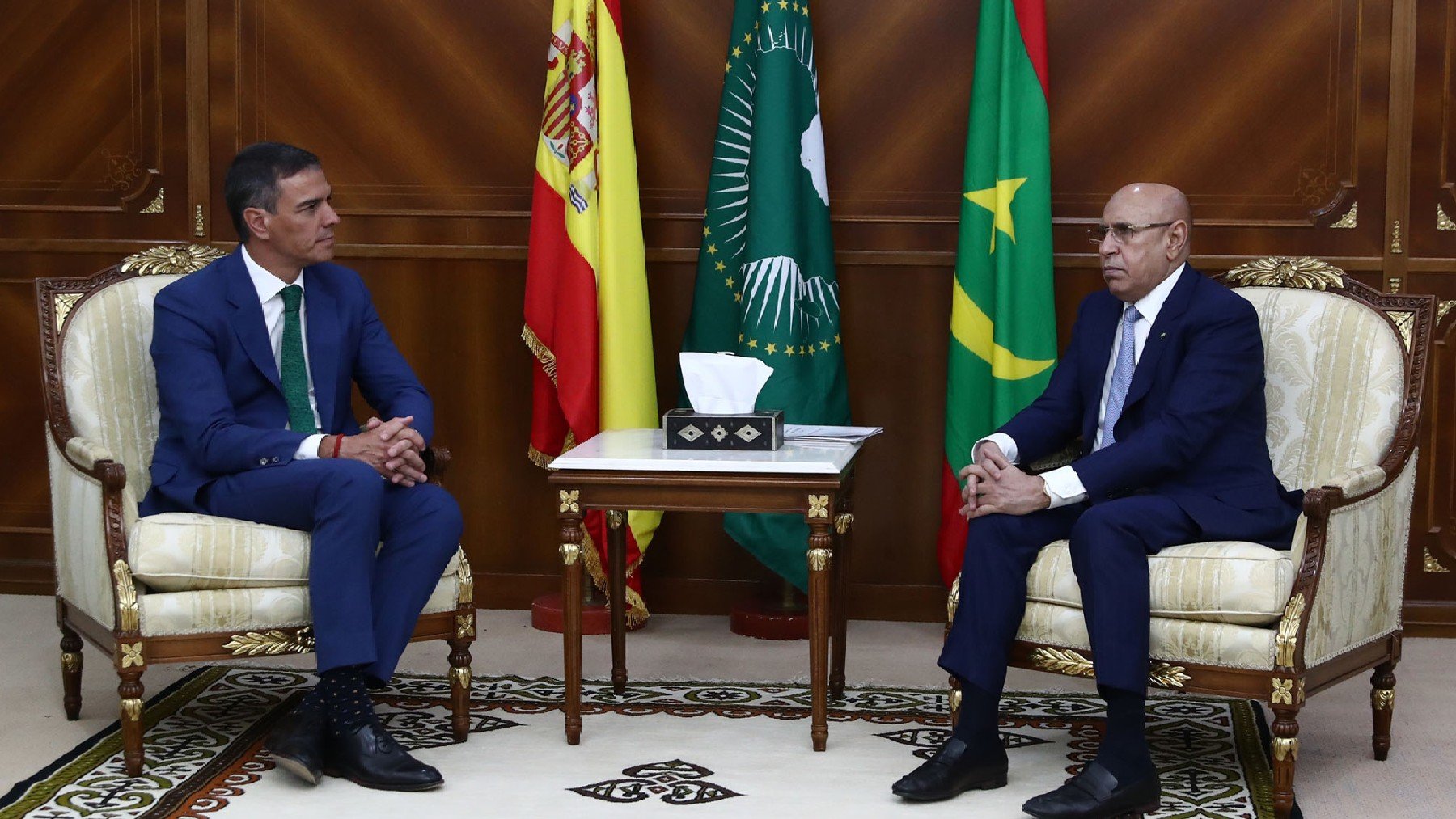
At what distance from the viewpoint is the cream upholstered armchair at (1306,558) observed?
3.35 meters

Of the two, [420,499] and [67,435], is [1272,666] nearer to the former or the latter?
[420,499]

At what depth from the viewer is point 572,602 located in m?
3.78

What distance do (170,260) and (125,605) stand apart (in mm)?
1130

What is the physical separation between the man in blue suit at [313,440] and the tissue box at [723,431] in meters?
0.56

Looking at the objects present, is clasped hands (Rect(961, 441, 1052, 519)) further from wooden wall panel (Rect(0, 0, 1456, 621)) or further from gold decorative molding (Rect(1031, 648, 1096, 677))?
wooden wall panel (Rect(0, 0, 1456, 621))

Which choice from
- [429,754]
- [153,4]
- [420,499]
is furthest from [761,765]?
[153,4]

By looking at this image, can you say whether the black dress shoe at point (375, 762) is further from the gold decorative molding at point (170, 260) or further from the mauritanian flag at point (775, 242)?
the mauritanian flag at point (775, 242)

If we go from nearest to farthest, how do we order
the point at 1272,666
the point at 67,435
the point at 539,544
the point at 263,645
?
the point at 1272,666
the point at 263,645
the point at 67,435
the point at 539,544

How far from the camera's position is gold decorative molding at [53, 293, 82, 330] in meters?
4.04

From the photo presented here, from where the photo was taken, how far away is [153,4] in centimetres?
526

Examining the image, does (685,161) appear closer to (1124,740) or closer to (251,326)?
(251,326)

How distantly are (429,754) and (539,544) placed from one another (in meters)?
1.64

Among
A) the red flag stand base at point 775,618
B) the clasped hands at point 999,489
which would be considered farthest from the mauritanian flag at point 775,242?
the clasped hands at point 999,489

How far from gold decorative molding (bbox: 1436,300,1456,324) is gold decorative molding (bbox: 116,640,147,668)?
12.5 feet
